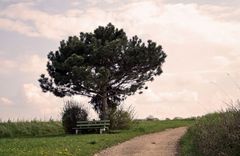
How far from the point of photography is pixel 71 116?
37.4 meters

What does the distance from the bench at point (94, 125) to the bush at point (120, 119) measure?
37.1 inches

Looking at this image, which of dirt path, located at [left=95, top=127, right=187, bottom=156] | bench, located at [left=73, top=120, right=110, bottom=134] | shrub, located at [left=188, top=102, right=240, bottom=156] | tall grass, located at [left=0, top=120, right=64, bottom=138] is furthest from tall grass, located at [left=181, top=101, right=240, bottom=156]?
tall grass, located at [left=0, top=120, right=64, bottom=138]

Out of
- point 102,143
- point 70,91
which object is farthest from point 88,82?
point 102,143

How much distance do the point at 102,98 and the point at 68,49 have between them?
485 cm

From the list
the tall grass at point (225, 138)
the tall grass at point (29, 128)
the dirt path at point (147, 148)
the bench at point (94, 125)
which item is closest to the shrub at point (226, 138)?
the tall grass at point (225, 138)

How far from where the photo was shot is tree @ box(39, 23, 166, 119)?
36.5 meters

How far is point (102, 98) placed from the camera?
3931cm

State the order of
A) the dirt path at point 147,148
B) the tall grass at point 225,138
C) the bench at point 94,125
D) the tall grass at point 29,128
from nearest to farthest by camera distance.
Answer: the tall grass at point 225,138
the dirt path at point 147,148
the bench at point 94,125
the tall grass at point 29,128

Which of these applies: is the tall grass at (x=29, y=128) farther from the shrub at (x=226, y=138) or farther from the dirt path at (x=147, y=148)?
the shrub at (x=226, y=138)

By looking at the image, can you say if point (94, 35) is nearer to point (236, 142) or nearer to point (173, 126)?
point (173, 126)

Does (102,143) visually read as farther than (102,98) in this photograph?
No

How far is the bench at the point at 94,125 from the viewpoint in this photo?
36281 mm

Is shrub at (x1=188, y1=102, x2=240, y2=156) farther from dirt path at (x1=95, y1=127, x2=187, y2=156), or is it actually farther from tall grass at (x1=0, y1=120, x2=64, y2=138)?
tall grass at (x1=0, y1=120, x2=64, y2=138)

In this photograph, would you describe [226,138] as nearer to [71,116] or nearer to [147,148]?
[147,148]
